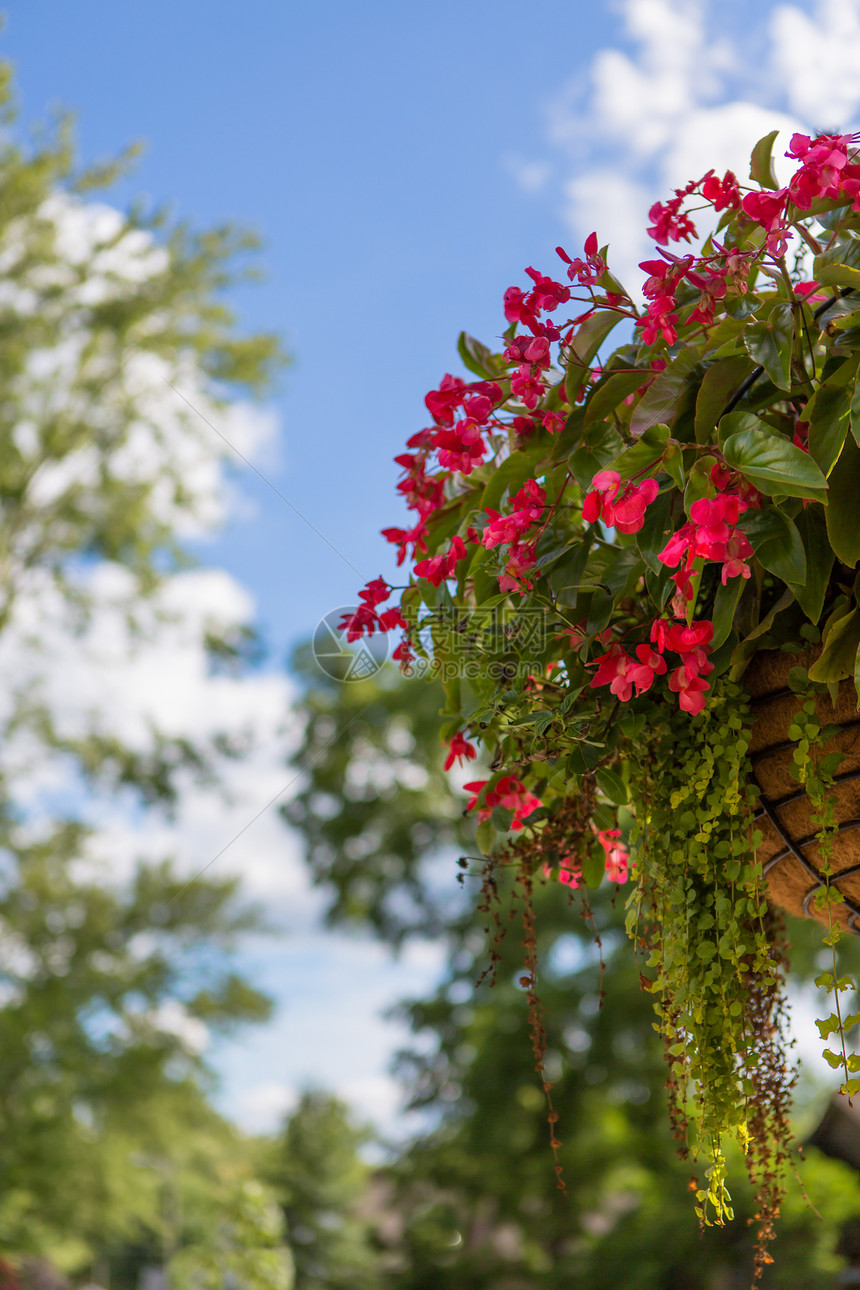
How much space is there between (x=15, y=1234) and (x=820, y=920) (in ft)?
27.9

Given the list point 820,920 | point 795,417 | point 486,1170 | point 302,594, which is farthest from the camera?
point 486,1170

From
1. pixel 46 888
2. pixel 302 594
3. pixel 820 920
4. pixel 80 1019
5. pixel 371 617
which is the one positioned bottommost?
pixel 820 920

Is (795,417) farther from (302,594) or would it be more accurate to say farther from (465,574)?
(302,594)

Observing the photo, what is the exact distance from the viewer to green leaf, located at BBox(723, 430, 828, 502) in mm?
561

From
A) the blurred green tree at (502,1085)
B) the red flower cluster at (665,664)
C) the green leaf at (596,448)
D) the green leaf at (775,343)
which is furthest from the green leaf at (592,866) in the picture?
the blurred green tree at (502,1085)

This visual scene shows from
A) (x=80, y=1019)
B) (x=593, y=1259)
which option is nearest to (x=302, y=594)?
(x=593, y=1259)

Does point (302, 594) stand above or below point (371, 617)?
above

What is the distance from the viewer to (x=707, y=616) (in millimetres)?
785

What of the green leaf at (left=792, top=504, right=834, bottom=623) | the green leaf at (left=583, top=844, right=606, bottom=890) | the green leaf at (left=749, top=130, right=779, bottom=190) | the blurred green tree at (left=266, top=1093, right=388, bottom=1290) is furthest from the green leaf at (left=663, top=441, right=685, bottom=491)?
the blurred green tree at (left=266, top=1093, right=388, bottom=1290)

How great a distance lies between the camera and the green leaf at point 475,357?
1.03m

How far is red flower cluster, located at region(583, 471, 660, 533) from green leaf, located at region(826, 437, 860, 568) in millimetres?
118

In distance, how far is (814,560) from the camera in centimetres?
69

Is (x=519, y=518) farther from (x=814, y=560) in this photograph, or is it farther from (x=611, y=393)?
(x=814, y=560)

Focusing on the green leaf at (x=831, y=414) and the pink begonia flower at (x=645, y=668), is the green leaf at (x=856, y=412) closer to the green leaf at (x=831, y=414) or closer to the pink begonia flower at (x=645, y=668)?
the green leaf at (x=831, y=414)
